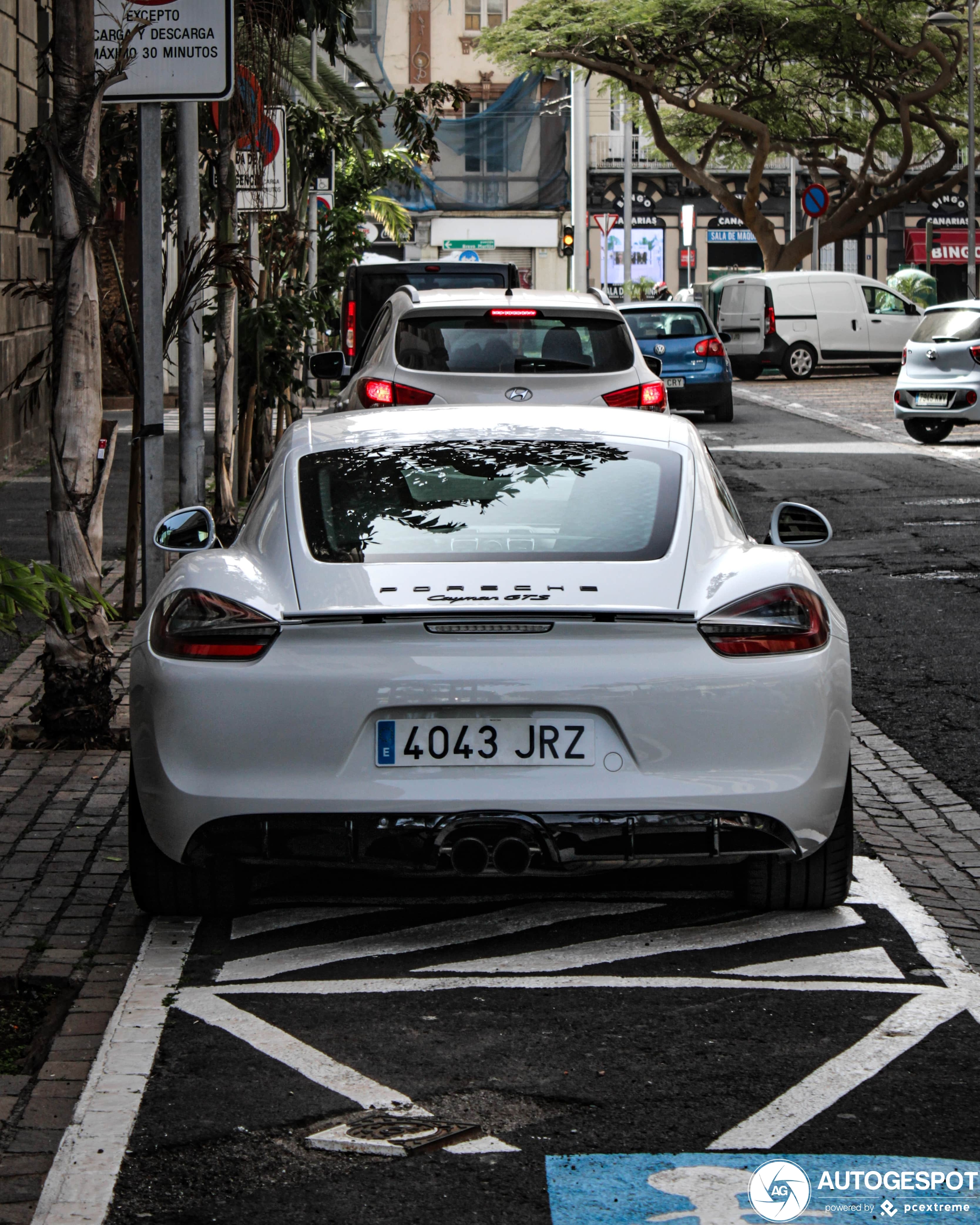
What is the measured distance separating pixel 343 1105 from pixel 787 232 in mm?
73647

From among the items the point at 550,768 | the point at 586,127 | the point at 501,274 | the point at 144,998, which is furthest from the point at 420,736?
the point at 586,127

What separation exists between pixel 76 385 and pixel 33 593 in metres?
3.06

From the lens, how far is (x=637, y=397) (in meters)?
12.0

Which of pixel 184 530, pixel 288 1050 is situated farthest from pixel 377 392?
pixel 288 1050

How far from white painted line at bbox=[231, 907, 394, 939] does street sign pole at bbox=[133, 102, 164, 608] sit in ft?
9.80

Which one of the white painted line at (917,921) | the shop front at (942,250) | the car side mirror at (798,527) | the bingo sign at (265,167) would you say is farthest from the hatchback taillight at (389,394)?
the shop front at (942,250)

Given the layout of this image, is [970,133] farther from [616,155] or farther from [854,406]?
[616,155]

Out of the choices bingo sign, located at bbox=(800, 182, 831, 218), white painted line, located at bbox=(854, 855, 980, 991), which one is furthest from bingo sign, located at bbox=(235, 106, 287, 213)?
bingo sign, located at bbox=(800, 182, 831, 218)

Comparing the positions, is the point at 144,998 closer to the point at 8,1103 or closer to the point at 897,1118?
the point at 8,1103

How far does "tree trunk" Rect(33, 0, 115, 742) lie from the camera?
7.36 m

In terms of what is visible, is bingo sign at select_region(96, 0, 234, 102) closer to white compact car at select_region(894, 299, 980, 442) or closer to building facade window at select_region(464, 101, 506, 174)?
white compact car at select_region(894, 299, 980, 442)

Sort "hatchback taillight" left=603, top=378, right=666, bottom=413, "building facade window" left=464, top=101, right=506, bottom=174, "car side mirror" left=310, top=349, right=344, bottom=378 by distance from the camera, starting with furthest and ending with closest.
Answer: "building facade window" left=464, top=101, right=506, bottom=174
"car side mirror" left=310, top=349, right=344, bottom=378
"hatchback taillight" left=603, top=378, right=666, bottom=413

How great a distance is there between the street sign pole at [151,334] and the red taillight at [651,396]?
167 inches

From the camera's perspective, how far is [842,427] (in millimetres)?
25516
